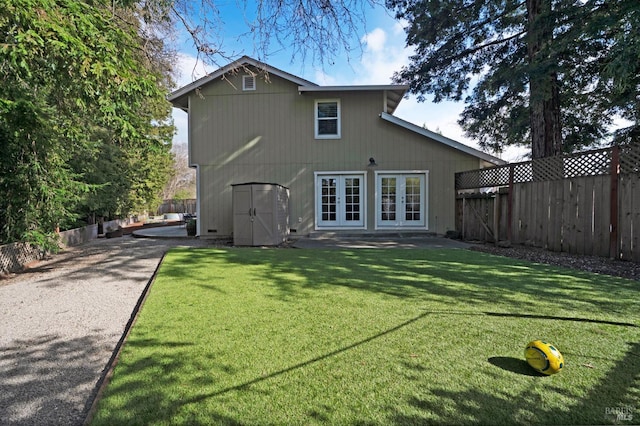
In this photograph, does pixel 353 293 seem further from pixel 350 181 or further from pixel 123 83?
pixel 350 181

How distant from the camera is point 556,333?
2.97 m

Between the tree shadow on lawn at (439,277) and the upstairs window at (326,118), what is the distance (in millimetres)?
5481

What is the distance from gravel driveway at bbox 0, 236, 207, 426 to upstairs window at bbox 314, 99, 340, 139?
23.7ft

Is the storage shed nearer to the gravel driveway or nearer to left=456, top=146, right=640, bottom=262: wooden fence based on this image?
the gravel driveway

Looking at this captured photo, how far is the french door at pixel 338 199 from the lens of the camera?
38.8ft

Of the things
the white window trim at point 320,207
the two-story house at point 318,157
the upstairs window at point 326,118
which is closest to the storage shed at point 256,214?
the two-story house at point 318,157

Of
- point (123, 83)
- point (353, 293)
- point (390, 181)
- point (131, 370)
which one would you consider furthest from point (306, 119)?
point (131, 370)

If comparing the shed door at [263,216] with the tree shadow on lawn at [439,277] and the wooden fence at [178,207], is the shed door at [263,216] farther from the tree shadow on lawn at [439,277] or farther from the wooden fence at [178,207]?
the wooden fence at [178,207]

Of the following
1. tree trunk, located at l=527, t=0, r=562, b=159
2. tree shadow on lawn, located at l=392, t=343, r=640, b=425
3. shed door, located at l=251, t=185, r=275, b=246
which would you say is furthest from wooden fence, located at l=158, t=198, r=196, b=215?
tree shadow on lawn, located at l=392, t=343, r=640, b=425

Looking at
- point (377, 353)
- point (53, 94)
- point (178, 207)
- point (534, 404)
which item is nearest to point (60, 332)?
point (377, 353)

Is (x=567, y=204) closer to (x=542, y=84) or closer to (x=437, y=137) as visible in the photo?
(x=542, y=84)

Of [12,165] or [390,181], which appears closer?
[12,165]

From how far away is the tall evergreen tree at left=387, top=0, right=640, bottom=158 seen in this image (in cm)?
887

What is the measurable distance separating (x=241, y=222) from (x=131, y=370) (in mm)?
7528
